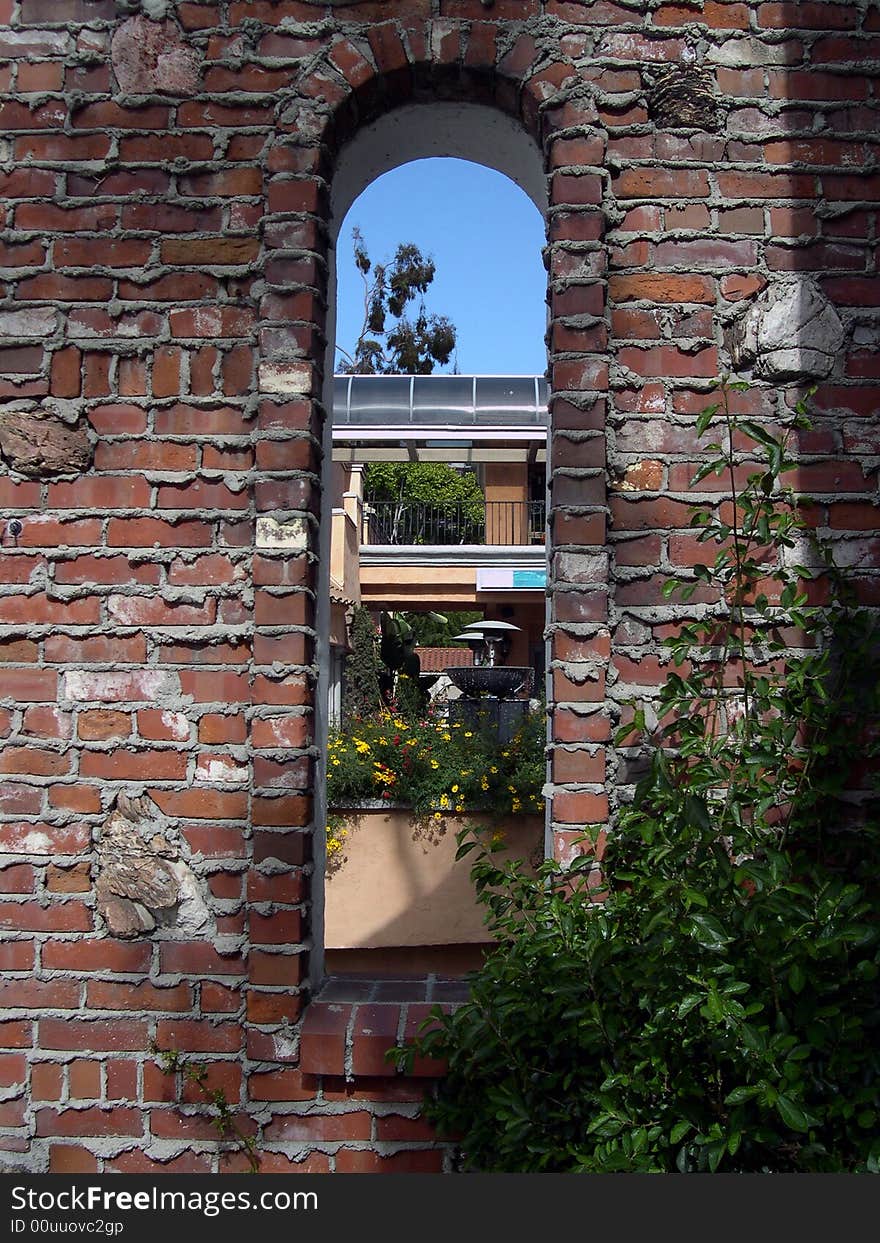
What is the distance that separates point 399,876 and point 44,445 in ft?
14.9

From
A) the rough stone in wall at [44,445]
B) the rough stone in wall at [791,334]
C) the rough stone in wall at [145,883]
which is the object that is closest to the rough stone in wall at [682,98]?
the rough stone in wall at [791,334]

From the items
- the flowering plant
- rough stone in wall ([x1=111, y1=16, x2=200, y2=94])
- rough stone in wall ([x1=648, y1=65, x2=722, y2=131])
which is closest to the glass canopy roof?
the flowering plant

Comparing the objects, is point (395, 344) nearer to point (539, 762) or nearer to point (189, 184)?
point (539, 762)

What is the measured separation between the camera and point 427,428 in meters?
13.3

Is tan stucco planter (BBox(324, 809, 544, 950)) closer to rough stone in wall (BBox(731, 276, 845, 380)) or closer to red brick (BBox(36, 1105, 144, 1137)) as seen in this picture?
red brick (BBox(36, 1105, 144, 1137))

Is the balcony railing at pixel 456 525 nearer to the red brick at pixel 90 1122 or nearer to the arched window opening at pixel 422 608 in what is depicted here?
the arched window opening at pixel 422 608

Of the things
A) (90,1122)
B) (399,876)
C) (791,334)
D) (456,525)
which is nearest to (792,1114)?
(90,1122)

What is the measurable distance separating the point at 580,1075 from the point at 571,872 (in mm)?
419

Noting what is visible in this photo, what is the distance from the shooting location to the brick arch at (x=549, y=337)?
7.76 feet

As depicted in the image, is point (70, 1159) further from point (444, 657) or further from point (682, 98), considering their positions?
point (444, 657)

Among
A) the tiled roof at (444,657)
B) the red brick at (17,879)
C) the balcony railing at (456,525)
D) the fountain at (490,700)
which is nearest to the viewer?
the red brick at (17,879)

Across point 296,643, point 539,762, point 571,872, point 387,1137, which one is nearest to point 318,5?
point 296,643

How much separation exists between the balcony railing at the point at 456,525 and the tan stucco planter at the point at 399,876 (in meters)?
10.8

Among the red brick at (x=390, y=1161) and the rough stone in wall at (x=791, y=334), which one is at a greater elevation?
the rough stone in wall at (x=791, y=334)
